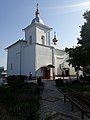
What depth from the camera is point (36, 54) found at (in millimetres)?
36094

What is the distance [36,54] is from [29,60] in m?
2.17

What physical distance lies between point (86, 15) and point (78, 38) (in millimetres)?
2927

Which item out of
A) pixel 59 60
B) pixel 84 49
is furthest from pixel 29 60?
pixel 84 49

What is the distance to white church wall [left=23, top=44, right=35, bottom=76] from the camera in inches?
1420

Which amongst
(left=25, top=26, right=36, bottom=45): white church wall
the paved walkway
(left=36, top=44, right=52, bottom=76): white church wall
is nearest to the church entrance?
(left=36, top=44, right=52, bottom=76): white church wall

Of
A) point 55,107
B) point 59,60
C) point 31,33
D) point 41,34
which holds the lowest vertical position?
point 55,107

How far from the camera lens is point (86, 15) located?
20.6 metres

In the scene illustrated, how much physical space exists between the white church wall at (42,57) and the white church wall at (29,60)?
833 millimetres

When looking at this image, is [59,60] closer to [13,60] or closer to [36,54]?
[36,54]

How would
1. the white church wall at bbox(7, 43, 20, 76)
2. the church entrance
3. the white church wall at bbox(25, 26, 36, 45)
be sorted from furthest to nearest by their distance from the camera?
1. the white church wall at bbox(7, 43, 20, 76)
2. the white church wall at bbox(25, 26, 36, 45)
3. the church entrance

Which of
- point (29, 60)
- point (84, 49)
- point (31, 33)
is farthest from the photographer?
Answer: point (31, 33)

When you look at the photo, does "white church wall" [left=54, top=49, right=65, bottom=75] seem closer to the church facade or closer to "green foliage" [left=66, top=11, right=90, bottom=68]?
the church facade

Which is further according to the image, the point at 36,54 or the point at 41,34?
the point at 41,34

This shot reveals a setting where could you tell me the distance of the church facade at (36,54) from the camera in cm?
3631
